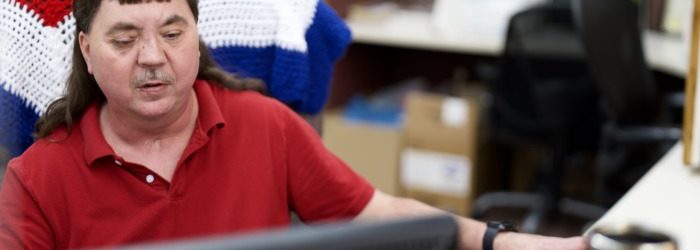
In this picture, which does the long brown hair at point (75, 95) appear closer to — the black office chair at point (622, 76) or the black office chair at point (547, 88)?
the black office chair at point (622, 76)

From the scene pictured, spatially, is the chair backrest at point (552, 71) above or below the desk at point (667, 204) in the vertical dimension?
below

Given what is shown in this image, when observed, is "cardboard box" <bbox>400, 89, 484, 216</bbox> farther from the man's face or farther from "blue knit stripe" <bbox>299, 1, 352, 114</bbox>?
the man's face

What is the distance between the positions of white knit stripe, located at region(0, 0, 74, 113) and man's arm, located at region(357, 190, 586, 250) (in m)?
0.53

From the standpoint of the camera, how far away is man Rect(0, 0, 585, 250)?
1.54 metres

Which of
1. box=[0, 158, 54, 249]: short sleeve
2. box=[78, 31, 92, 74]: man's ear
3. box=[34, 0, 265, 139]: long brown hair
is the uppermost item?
box=[78, 31, 92, 74]: man's ear

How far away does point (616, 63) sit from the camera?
324cm

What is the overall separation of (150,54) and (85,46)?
0.13 metres

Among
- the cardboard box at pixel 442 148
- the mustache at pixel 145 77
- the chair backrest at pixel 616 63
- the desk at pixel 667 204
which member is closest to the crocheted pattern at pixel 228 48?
the mustache at pixel 145 77

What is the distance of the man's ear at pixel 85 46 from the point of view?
5.18ft

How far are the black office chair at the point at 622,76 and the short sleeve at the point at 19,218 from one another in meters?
2.03

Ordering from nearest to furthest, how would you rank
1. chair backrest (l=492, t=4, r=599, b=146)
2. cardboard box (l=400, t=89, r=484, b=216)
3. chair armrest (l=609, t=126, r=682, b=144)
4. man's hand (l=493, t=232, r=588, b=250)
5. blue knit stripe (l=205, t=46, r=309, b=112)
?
man's hand (l=493, t=232, r=588, b=250)
blue knit stripe (l=205, t=46, r=309, b=112)
chair armrest (l=609, t=126, r=682, b=144)
chair backrest (l=492, t=4, r=599, b=146)
cardboard box (l=400, t=89, r=484, b=216)

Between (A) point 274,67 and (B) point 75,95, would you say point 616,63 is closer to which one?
(A) point 274,67

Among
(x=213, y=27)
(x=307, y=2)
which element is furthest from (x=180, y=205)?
(x=307, y=2)

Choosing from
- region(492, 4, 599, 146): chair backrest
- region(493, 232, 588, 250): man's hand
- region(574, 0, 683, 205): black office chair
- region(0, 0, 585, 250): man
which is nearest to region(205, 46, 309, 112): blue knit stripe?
region(0, 0, 585, 250): man
